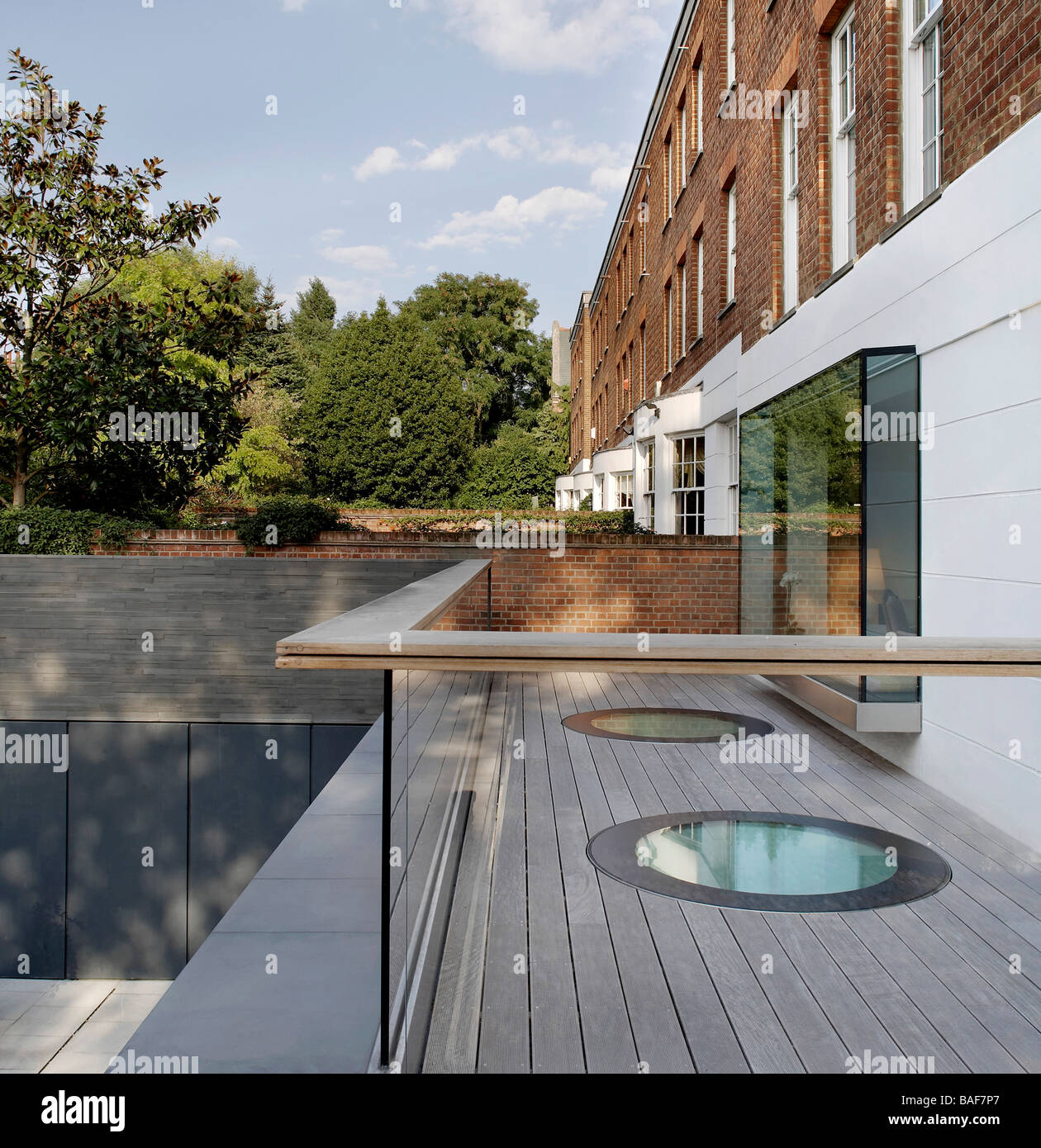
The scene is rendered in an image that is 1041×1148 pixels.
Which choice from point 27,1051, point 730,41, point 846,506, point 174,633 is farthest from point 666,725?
point 730,41

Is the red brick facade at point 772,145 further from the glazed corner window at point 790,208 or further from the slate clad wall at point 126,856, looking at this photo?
the slate clad wall at point 126,856

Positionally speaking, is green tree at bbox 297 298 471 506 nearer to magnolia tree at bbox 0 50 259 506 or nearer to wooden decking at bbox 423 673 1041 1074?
magnolia tree at bbox 0 50 259 506

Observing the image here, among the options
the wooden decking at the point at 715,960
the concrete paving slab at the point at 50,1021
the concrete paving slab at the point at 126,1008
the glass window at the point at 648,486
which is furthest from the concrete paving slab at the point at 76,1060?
the glass window at the point at 648,486

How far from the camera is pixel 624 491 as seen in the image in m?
24.2

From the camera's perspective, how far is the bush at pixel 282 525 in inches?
429

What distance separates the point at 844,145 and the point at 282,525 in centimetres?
695

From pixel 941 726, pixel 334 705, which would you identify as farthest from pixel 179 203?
pixel 941 726

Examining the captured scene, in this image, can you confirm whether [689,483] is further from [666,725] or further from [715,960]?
[715,960]

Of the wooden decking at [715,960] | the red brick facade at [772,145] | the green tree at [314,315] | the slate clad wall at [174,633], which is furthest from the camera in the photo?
the green tree at [314,315]

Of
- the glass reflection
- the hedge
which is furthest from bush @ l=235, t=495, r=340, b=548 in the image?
the glass reflection

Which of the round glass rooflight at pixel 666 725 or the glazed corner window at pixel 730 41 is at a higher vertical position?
the glazed corner window at pixel 730 41

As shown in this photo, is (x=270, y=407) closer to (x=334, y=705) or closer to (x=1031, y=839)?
(x=334, y=705)

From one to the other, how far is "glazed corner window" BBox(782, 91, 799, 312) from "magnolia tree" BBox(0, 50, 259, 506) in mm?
6872

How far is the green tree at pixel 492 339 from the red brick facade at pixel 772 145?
85.3 feet
